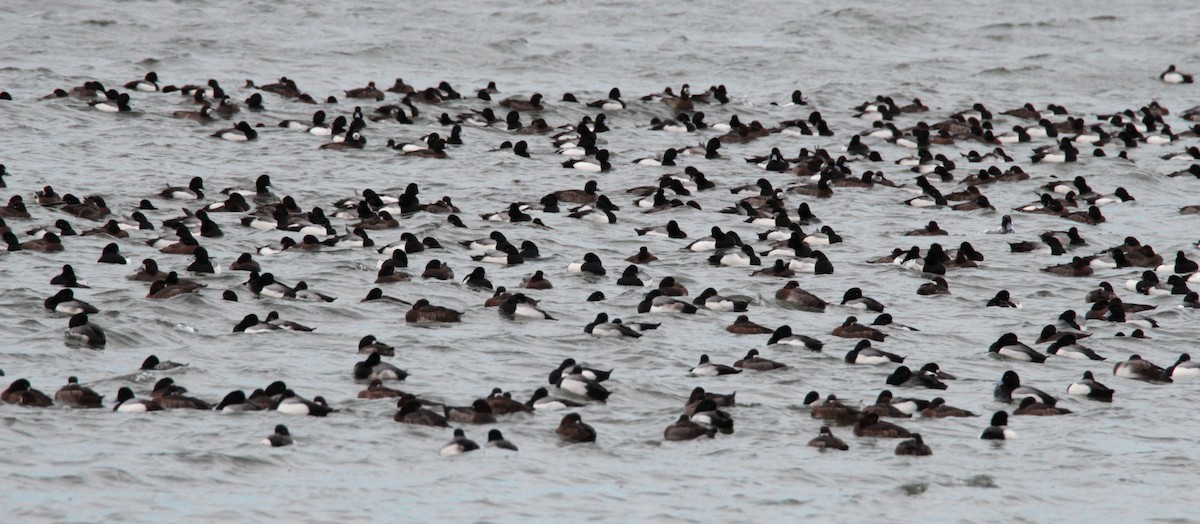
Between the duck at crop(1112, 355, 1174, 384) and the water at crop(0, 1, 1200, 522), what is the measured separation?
238mm

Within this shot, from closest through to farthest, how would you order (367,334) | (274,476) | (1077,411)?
(274,476) < (1077,411) < (367,334)

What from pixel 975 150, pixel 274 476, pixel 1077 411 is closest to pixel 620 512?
pixel 274 476

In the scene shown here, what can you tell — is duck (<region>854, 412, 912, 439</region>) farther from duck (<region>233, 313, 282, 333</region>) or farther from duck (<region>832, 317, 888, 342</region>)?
duck (<region>233, 313, 282, 333</region>)

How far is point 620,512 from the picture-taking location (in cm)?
1254

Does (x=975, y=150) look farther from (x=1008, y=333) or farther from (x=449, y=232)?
(x=1008, y=333)

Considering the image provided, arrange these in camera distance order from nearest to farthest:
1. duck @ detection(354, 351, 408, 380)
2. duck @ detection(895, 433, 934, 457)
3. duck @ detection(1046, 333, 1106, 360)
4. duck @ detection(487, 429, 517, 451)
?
duck @ detection(487, 429, 517, 451) → duck @ detection(895, 433, 934, 457) → duck @ detection(354, 351, 408, 380) → duck @ detection(1046, 333, 1106, 360)

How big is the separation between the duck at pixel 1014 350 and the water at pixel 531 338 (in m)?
0.18

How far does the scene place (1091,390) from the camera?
1677cm

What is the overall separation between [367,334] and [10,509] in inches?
290

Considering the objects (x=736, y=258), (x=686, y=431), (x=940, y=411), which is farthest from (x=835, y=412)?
(x=736, y=258)

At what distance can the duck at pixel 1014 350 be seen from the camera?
61.2 ft

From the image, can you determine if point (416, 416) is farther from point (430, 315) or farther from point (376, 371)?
point (430, 315)

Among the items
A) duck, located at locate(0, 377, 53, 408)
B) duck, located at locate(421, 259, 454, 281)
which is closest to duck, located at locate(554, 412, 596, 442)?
duck, located at locate(0, 377, 53, 408)

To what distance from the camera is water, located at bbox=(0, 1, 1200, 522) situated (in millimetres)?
12953
